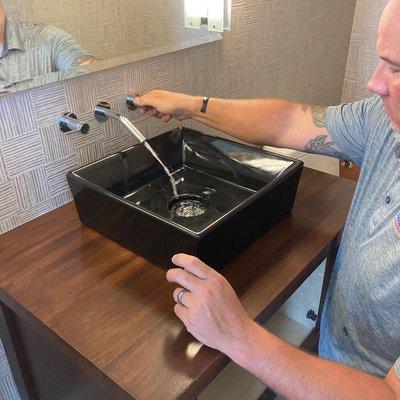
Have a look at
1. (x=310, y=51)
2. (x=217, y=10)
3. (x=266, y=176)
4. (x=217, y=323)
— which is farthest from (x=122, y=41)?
(x=310, y=51)

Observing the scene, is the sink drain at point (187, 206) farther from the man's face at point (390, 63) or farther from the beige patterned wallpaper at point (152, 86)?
the man's face at point (390, 63)

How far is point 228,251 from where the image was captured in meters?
0.91

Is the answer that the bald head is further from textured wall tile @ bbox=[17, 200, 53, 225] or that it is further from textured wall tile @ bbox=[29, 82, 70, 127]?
textured wall tile @ bbox=[17, 200, 53, 225]

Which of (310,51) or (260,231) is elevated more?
(310,51)

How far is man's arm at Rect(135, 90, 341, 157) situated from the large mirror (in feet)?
0.48

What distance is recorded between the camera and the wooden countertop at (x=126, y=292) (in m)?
0.71

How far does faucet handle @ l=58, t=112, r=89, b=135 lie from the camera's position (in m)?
1.00

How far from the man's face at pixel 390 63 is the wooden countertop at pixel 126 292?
35 cm

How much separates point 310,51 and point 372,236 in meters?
1.21

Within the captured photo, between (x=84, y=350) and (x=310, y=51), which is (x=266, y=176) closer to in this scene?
(x=84, y=350)

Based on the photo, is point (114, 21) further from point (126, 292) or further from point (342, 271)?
point (342, 271)

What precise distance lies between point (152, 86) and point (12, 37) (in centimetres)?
42

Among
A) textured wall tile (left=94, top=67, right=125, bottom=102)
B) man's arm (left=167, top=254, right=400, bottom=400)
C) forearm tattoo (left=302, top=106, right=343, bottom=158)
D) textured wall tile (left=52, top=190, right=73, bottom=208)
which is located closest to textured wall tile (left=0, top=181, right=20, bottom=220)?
textured wall tile (left=52, top=190, right=73, bottom=208)

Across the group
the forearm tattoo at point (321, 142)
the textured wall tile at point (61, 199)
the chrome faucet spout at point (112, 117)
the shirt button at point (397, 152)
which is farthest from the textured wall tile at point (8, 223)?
the shirt button at point (397, 152)
